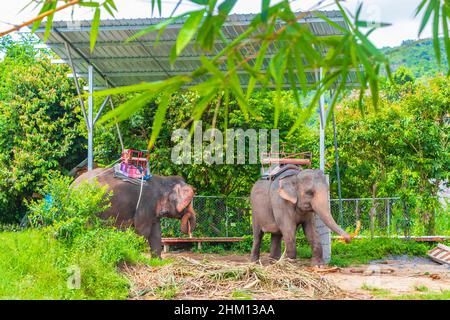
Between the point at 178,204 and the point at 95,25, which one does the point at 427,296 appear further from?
the point at 95,25

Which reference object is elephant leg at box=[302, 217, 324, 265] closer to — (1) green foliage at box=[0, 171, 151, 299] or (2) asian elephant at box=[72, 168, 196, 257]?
(2) asian elephant at box=[72, 168, 196, 257]

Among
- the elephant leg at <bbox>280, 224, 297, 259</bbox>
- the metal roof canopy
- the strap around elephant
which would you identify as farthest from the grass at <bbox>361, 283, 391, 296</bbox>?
the metal roof canopy

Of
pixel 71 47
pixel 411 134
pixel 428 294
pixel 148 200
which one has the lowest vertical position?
pixel 428 294

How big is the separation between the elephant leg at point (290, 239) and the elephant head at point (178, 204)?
2108mm

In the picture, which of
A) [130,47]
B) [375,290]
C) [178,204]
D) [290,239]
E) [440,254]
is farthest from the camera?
[130,47]

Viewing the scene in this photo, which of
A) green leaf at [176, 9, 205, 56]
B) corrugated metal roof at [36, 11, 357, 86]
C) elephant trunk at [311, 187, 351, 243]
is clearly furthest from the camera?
corrugated metal roof at [36, 11, 357, 86]

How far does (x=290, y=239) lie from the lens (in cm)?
1281

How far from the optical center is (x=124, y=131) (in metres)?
19.7

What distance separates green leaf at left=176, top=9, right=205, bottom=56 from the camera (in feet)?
7.61

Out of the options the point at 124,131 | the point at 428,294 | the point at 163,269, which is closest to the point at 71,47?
the point at 124,131

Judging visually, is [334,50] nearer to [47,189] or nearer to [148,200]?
[47,189]

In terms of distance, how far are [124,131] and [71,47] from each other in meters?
4.58

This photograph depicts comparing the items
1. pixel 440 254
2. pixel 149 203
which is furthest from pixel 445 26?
pixel 440 254

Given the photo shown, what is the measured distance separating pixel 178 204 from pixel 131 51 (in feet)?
12.6
